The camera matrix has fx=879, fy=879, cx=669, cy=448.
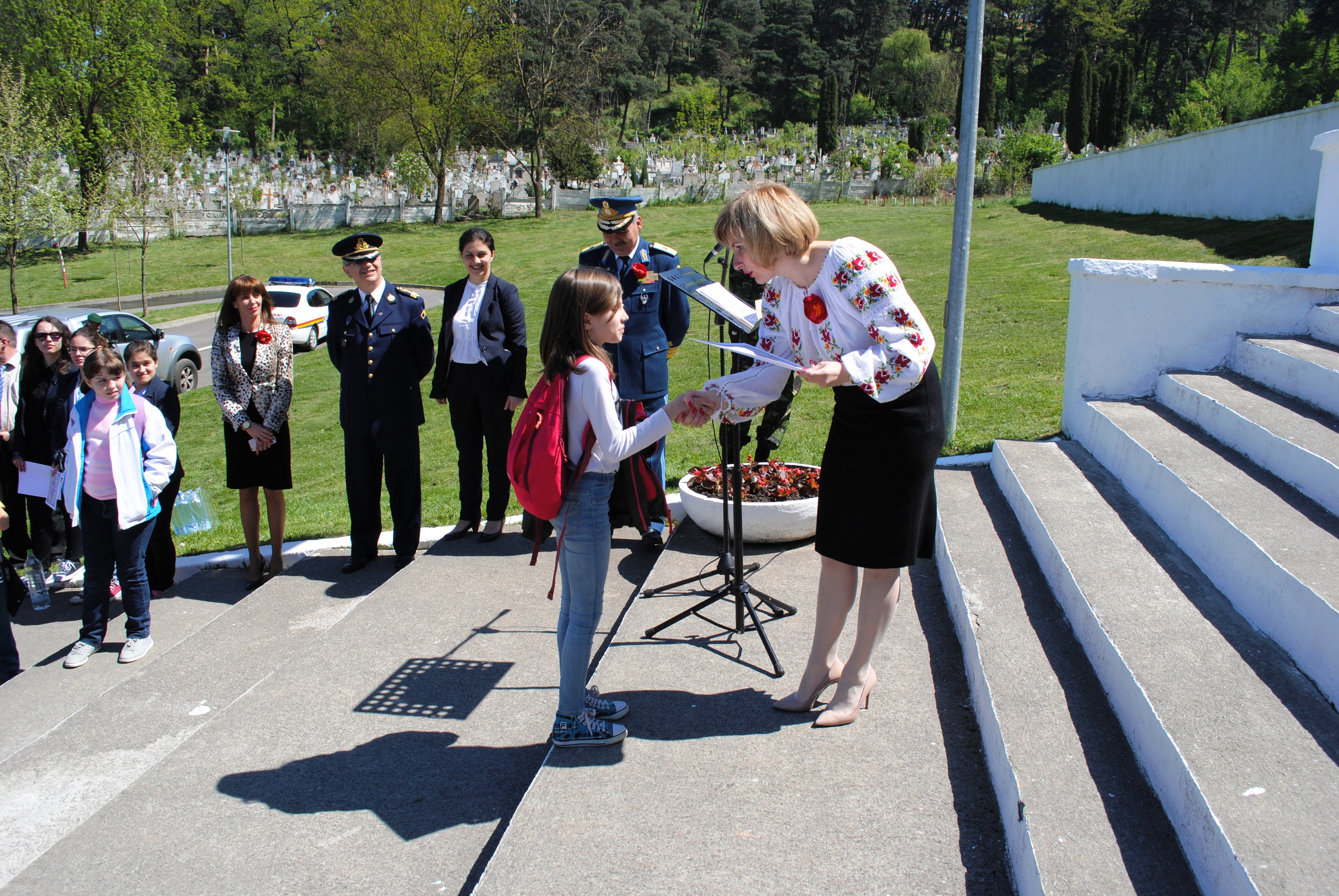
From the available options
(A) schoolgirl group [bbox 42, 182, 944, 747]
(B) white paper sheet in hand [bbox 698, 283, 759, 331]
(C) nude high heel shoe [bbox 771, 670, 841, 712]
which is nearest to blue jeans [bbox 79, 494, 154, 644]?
(A) schoolgirl group [bbox 42, 182, 944, 747]

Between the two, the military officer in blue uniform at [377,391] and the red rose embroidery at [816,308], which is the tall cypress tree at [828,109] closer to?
the military officer in blue uniform at [377,391]

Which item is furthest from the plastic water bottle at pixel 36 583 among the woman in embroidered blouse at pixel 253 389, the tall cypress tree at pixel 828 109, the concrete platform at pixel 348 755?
the tall cypress tree at pixel 828 109

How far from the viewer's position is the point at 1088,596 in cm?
323

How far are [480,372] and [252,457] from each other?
4.94 feet

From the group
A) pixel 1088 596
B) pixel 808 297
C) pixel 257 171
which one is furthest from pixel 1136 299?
pixel 257 171

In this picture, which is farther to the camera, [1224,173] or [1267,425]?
[1224,173]

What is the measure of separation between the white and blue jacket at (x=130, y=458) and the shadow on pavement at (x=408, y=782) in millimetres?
2018

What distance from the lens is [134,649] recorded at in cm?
479

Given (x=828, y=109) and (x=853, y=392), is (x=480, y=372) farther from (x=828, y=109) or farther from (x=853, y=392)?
(x=828, y=109)

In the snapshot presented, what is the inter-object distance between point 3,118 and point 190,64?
51268mm

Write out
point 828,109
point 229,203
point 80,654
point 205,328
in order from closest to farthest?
point 80,654
point 205,328
point 229,203
point 828,109


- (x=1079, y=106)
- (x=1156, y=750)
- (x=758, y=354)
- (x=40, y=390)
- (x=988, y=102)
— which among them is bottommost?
(x=1156, y=750)

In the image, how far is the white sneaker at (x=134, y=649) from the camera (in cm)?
475

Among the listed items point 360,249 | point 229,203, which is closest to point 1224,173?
point 360,249
